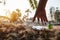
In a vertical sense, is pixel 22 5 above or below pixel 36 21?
above

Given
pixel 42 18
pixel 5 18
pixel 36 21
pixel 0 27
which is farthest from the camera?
pixel 5 18

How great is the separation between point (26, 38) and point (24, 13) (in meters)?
0.73

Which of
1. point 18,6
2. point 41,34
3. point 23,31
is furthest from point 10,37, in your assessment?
point 18,6

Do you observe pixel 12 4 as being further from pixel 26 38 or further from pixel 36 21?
pixel 26 38

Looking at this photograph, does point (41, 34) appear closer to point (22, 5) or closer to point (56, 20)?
point (56, 20)

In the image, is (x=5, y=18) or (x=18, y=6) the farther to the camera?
(x=18, y=6)

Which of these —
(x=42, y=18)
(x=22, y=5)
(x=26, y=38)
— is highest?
(x=22, y=5)

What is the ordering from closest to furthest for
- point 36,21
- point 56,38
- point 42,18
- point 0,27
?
point 56,38 < point 0,27 < point 42,18 < point 36,21

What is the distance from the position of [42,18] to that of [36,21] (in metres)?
0.12

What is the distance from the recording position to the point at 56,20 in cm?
185

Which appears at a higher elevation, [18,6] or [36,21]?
[18,6]

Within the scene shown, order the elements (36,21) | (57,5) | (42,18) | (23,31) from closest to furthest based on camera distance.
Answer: (23,31) → (42,18) → (36,21) → (57,5)

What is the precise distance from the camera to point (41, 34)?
136 centimetres

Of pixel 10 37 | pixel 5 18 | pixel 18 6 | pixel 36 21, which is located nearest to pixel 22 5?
pixel 18 6
